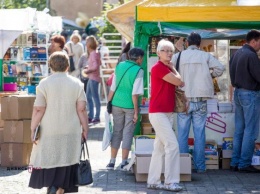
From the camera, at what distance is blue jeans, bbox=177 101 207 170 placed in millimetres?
11570

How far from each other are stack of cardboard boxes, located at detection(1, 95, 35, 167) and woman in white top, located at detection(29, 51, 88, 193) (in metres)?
3.03

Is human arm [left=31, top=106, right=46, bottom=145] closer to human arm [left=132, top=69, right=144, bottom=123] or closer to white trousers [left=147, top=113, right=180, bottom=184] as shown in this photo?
white trousers [left=147, top=113, right=180, bottom=184]

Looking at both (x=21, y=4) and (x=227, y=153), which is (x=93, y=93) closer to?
(x=227, y=153)

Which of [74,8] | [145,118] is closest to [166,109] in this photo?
[145,118]

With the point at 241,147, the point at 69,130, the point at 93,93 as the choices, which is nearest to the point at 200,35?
the point at 241,147

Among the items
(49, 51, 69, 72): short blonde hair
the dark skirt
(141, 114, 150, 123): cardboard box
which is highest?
(49, 51, 69, 72): short blonde hair

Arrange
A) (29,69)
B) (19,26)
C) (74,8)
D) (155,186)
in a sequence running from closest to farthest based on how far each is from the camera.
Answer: (155,186) → (19,26) → (29,69) → (74,8)

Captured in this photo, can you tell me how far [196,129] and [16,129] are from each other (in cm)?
254

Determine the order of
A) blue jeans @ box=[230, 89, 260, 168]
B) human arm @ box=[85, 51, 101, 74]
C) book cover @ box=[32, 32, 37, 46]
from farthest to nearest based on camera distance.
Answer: book cover @ box=[32, 32, 37, 46], human arm @ box=[85, 51, 101, 74], blue jeans @ box=[230, 89, 260, 168]

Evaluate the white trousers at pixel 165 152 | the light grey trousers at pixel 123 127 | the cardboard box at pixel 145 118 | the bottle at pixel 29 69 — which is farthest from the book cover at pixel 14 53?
the white trousers at pixel 165 152

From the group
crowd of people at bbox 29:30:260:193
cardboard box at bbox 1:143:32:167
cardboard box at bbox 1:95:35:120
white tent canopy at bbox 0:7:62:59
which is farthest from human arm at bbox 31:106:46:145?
white tent canopy at bbox 0:7:62:59

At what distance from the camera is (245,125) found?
11.8 meters

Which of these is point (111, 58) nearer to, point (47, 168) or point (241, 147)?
point (241, 147)

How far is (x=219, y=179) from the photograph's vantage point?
1109 centimetres
